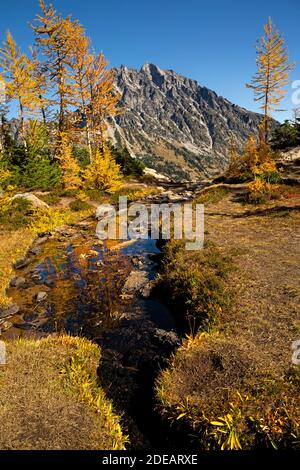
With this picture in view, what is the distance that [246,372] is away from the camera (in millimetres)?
6641

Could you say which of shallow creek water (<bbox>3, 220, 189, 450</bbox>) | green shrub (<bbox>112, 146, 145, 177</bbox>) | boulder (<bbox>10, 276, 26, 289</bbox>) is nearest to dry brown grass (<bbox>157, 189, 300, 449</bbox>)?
shallow creek water (<bbox>3, 220, 189, 450</bbox>)

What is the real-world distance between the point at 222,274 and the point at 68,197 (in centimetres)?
2149

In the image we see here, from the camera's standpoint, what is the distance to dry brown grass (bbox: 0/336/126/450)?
5.50 metres

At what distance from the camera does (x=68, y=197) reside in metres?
29.5

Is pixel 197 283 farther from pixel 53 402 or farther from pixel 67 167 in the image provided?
pixel 67 167

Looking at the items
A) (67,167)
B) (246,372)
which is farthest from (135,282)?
(67,167)

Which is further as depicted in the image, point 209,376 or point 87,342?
point 87,342

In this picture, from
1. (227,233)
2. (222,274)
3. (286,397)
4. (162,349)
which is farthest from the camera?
(227,233)

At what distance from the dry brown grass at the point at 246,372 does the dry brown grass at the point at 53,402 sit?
1.44m

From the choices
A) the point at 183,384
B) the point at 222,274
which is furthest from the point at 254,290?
the point at 183,384

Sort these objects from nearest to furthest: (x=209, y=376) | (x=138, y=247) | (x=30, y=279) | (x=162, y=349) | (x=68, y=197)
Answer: (x=209, y=376)
(x=162, y=349)
(x=30, y=279)
(x=138, y=247)
(x=68, y=197)

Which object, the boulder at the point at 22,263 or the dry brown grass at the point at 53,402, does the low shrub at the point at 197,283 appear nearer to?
the dry brown grass at the point at 53,402
